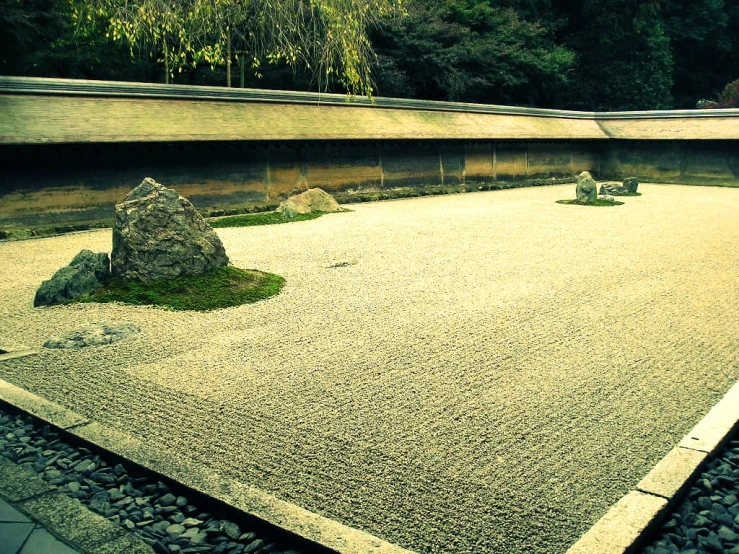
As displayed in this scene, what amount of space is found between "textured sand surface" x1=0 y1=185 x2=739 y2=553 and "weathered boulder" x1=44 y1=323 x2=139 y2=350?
0.18 meters

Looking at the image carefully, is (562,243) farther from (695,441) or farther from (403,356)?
(695,441)

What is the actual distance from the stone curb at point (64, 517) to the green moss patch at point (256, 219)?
789 cm

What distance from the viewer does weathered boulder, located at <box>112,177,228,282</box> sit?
6.23 meters

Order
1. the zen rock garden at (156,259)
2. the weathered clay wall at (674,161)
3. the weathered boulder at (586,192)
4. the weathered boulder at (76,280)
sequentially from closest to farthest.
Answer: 1. the weathered boulder at (76,280)
2. the zen rock garden at (156,259)
3. the weathered boulder at (586,192)
4. the weathered clay wall at (674,161)

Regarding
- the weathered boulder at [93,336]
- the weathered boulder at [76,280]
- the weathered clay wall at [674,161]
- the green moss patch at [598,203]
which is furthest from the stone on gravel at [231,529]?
the weathered clay wall at [674,161]

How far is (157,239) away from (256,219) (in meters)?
5.13

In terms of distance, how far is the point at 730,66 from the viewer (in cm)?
3197

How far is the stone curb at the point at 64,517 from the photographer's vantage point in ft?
7.93

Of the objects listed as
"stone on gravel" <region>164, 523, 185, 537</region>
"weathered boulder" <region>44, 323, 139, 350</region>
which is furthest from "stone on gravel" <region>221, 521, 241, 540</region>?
"weathered boulder" <region>44, 323, 139, 350</region>

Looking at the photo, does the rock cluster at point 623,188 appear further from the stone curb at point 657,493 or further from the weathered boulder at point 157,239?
the stone curb at point 657,493

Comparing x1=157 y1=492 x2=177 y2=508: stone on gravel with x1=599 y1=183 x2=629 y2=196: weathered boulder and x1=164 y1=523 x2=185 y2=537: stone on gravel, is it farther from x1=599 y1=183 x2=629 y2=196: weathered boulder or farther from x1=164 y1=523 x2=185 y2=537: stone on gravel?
x1=599 y1=183 x2=629 y2=196: weathered boulder

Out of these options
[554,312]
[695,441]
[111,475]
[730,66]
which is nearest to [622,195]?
[554,312]

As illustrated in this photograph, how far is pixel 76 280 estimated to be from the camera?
6.04m

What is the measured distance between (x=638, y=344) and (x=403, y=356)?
67.3 inches
